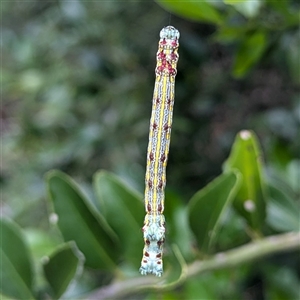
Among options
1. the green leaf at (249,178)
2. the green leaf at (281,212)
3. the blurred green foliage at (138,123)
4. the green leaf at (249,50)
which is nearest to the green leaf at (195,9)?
the blurred green foliage at (138,123)

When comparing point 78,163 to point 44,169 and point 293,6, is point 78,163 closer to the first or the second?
point 44,169

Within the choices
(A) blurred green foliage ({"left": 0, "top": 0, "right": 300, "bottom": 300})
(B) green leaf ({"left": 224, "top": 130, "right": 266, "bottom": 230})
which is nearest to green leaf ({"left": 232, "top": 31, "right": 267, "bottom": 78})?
(A) blurred green foliage ({"left": 0, "top": 0, "right": 300, "bottom": 300})

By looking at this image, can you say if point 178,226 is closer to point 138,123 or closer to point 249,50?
point 249,50

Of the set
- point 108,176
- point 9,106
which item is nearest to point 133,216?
point 108,176

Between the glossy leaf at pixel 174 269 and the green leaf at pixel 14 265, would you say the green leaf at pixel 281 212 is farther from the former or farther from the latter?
the green leaf at pixel 14 265

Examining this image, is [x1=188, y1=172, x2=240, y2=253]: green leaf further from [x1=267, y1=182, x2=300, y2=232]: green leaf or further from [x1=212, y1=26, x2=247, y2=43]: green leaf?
[x1=212, y1=26, x2=247, y2=43]: green leaf
